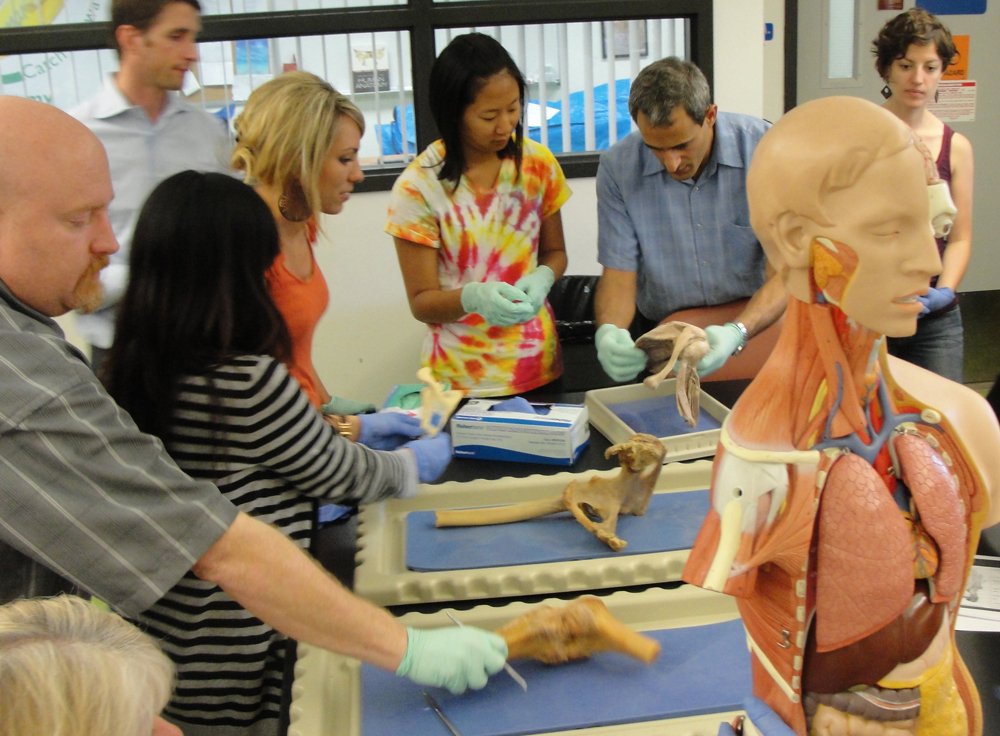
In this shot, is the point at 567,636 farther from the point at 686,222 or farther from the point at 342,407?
the point at 686,222

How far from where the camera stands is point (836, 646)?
824 mm

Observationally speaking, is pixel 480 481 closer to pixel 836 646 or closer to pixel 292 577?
pixel 292 577

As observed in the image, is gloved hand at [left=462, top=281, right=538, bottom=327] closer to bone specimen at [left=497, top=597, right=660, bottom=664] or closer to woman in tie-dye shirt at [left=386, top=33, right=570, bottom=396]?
woman in tie-dye shirt at [left=386, top=33, right=570, bottom=396]

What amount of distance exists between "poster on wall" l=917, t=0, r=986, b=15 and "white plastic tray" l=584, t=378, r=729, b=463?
3106 mm

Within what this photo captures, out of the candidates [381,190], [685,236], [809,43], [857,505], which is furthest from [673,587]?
[809,43]

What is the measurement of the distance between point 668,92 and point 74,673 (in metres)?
1.60

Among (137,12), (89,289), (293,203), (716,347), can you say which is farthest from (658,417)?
(137,12)

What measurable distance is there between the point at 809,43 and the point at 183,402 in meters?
3.73

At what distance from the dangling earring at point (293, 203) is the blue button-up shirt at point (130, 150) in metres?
0.49

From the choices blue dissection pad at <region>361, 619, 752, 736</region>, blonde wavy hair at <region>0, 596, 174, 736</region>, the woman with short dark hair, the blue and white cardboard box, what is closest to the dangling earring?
the blue and white cardboard box

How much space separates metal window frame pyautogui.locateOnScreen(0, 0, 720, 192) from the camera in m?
3.29

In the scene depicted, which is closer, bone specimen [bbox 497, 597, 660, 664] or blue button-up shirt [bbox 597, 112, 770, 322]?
bone specimen [bbox 497, 597, 660, 664]

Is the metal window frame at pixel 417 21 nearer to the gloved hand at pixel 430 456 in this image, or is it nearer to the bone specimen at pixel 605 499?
the gloved hand at pixel 430 456

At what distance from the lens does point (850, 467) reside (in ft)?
2.62
